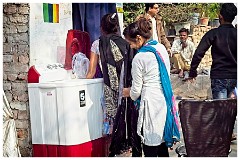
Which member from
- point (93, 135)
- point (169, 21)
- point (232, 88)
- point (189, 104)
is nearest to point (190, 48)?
point (169, 21)

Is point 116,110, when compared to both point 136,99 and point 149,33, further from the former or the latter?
point 149,33

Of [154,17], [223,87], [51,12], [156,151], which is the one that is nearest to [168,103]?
[156,151]

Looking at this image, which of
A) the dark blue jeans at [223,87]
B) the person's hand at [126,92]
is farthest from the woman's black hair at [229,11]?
the person's hand at [126,92]

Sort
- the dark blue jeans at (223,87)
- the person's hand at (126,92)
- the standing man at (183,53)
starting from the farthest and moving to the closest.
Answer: the standing man at (183,53), the dark blue jeans at (223,87), the person's hand at (126,92)

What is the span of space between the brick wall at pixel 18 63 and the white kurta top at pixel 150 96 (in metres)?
1.23

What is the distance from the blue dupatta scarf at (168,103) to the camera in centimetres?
343

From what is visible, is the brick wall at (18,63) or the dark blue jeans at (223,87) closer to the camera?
the brick wall at (18,63)

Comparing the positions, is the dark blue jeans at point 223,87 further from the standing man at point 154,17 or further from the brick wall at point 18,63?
the brick wall at point 18,63

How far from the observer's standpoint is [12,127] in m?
3.96

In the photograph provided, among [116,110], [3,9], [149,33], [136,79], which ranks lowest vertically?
[116,110]

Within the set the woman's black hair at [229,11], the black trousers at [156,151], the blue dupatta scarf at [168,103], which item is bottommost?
the black trousers at [156,151]

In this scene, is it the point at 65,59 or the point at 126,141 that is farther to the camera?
the point at 65,59

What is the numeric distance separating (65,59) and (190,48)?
4.98m

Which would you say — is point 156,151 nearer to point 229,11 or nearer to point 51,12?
point 229,11
